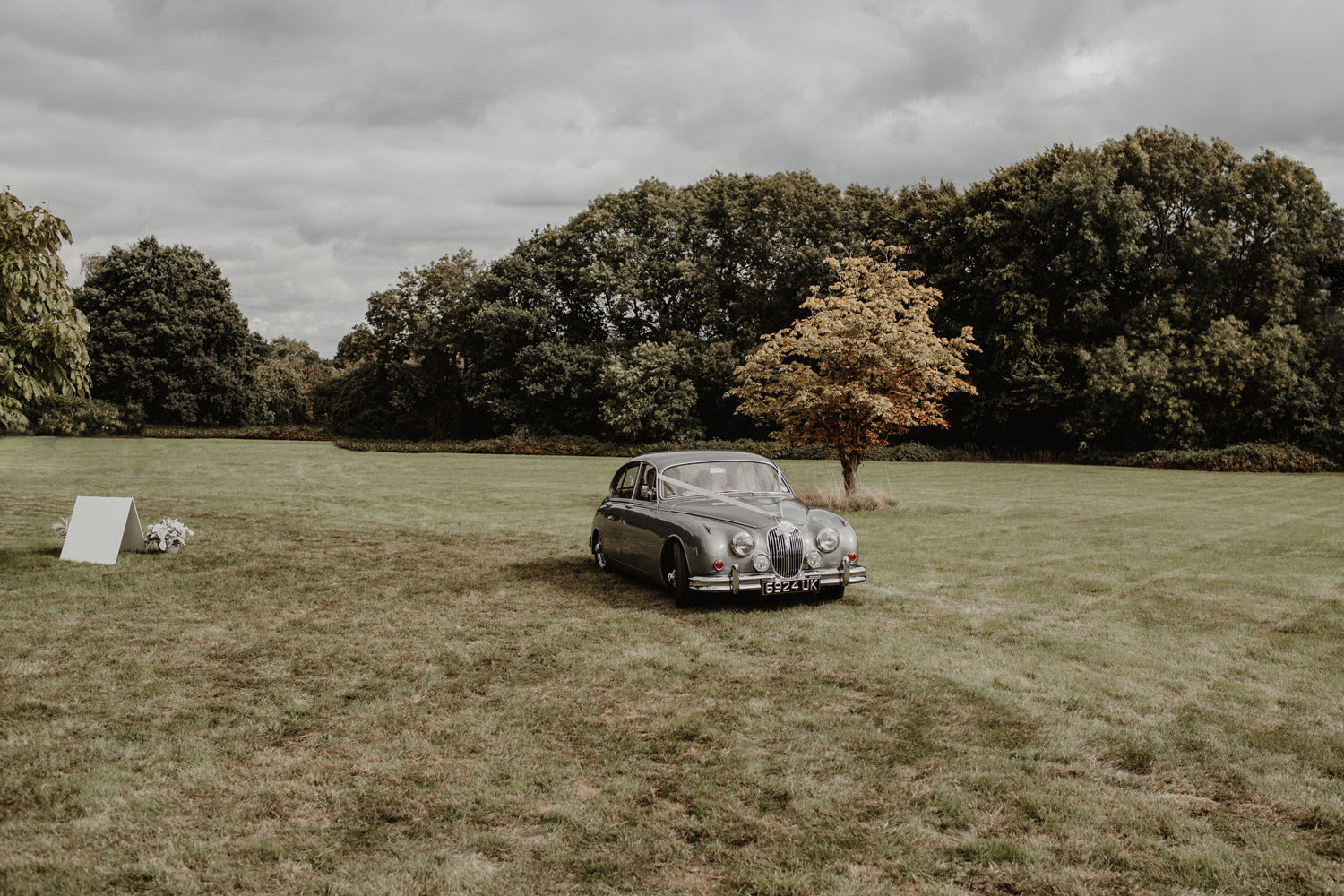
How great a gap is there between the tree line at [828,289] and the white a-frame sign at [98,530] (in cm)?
3250

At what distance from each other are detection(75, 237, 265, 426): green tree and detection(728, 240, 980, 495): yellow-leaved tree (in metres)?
50.6

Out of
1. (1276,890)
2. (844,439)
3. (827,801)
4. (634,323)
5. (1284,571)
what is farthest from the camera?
(634,323)

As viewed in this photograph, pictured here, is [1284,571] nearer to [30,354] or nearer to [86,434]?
[30,354]

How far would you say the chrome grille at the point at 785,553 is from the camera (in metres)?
8.91

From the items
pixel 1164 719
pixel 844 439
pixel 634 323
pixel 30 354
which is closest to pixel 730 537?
pixel 1164 719

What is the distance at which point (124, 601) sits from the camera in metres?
9.08

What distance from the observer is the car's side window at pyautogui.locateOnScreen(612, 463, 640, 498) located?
11.0m

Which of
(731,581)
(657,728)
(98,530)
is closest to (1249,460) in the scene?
(731,581)

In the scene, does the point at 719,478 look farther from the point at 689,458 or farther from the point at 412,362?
the point at 412,362

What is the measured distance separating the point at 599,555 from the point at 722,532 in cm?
304

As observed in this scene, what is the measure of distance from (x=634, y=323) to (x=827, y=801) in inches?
1944

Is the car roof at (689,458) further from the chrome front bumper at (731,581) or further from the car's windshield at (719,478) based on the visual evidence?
the chrome front bumper at (731,581)

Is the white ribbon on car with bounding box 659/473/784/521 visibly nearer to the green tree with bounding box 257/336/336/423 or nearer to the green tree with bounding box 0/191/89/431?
the green tree with bounding box 0/191/89/431

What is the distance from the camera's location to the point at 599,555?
11555mm
